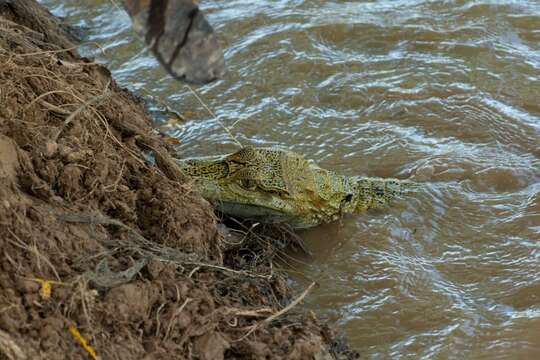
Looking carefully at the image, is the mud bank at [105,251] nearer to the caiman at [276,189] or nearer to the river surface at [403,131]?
the caiman at [276,189]

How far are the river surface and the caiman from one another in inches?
5.2

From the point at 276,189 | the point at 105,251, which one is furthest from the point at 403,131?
the point at 105,251

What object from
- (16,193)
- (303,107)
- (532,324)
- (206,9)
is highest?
(16,193)

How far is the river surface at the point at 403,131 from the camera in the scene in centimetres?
378

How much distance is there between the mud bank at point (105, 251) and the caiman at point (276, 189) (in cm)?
45

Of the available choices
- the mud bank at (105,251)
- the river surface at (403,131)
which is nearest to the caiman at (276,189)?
the river surface at (403,131)

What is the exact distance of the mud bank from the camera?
2.38 metres

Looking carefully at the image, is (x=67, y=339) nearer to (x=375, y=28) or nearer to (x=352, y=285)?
(x=352, y=285)

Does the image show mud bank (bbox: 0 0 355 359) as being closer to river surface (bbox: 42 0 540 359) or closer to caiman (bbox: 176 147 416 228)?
caiman (bbox: 176 147 416 228)

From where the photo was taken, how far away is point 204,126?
217 inches

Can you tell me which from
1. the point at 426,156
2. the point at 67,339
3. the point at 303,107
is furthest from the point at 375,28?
the point at 67,339

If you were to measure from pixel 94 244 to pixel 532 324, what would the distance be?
224 centimetres

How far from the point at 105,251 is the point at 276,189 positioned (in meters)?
1.69

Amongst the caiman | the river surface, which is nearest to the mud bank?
the caiman
